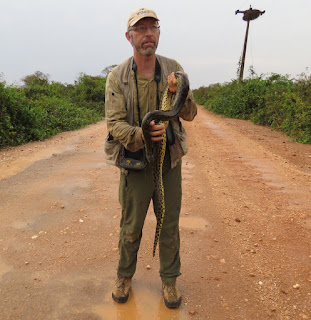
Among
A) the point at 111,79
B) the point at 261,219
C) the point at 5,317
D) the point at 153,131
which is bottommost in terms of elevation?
the point at 5,317

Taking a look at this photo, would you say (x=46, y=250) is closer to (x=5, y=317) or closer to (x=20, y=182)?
(x=5, y=317)

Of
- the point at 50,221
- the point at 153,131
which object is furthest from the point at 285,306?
the point at 50,221

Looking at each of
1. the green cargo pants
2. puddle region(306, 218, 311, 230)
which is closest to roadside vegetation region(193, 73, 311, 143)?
puddle region(306, 218, 311, 230)

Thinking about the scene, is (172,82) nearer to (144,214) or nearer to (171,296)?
(144,214)

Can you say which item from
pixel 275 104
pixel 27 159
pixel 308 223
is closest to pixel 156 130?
pixel 308 223

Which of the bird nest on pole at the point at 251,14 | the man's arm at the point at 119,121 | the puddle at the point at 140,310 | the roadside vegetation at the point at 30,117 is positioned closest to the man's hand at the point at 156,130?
the man's arm at the point at 119,121

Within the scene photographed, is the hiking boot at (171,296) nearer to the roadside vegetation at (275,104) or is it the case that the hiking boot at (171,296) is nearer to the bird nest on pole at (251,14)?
the roadside vegetation at (275,104)

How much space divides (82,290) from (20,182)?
3.75 meters

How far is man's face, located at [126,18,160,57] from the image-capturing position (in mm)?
2262

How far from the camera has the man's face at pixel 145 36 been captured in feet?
7.42

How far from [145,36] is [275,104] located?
13.0 metres

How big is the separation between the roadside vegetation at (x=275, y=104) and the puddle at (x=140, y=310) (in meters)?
8.74

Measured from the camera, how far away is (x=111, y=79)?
242 cm

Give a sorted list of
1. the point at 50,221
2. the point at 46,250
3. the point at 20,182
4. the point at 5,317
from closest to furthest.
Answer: the point at 5,317, the point at 46,250, the point at 50,221, the point at 20,182
